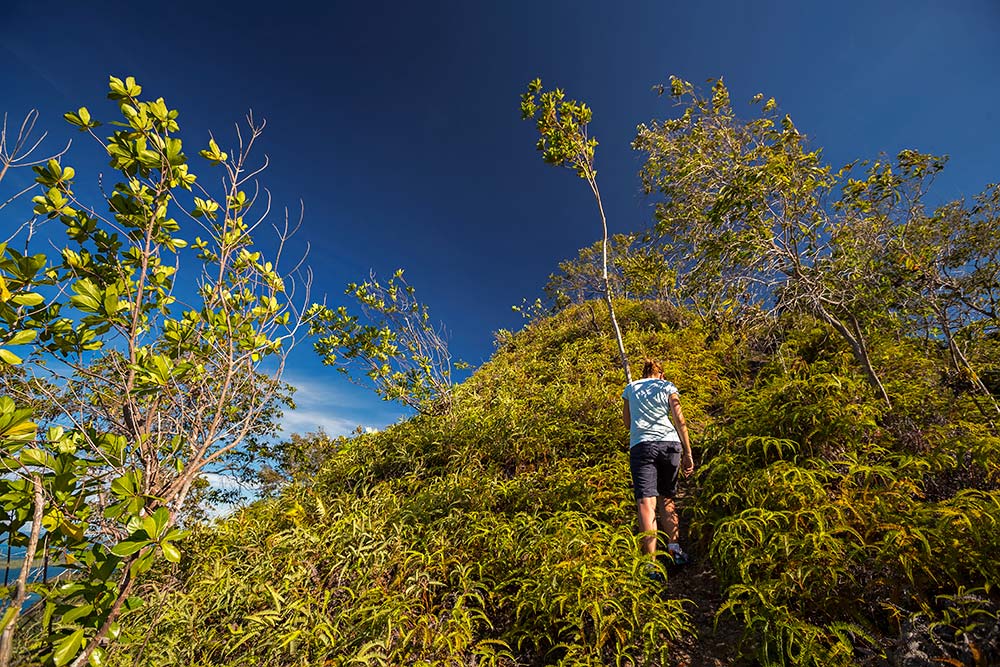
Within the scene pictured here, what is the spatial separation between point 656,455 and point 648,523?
0.64 m

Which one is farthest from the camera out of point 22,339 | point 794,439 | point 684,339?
point 684,339

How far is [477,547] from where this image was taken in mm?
3740

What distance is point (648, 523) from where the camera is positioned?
3457 millimetres

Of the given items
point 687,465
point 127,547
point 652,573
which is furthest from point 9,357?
point 687,465

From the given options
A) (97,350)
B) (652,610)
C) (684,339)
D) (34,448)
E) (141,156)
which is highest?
(684,339)

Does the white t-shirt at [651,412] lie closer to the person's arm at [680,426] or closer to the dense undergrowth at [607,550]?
the person's arm at [680,426]

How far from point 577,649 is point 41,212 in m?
3.97

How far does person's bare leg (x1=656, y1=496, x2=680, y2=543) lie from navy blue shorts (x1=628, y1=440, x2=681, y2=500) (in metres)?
0.10

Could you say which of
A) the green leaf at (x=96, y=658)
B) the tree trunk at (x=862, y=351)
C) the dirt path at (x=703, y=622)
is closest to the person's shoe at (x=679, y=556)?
the dirt path at (x=703, y=622)

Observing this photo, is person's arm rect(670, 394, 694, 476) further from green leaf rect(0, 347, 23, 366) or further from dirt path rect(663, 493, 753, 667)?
green leaf rect(0, 347, 23, 366)

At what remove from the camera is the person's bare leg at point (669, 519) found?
3.54 m

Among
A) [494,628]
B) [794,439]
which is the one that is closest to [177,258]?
[494,628]

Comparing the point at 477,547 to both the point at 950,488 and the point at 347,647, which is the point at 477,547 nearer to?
the point at 347,647

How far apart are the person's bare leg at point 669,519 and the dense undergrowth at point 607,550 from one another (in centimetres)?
25
